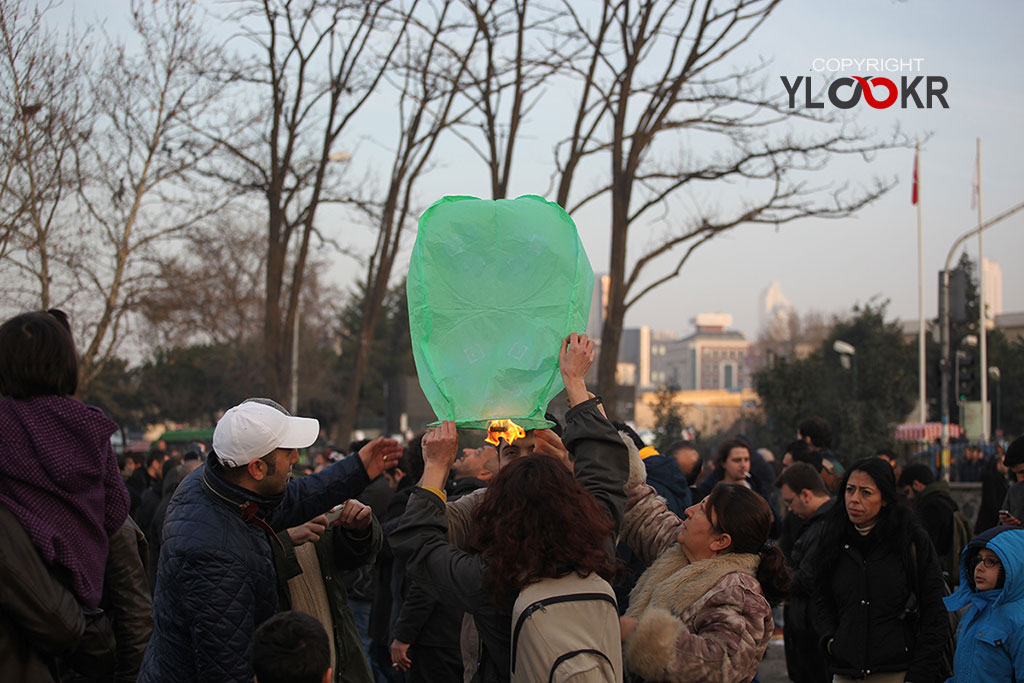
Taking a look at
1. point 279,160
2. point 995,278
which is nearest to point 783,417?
point 279,160

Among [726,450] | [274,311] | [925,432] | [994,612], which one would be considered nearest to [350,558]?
[994,612]

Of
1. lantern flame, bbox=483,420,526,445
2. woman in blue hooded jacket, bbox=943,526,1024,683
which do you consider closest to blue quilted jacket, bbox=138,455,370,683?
lantern flame, bbox=483,420,526,445

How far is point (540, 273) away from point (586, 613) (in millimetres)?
1207

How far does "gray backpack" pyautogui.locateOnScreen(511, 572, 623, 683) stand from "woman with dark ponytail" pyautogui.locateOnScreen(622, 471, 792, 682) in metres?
0.35

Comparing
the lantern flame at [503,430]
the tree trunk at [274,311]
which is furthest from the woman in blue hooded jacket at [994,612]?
the tree trunk at [274,311]

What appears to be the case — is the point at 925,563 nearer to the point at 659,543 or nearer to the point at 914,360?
the point at 659,543

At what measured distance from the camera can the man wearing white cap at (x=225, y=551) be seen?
3.22 m

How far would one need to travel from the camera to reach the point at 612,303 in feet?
47.6

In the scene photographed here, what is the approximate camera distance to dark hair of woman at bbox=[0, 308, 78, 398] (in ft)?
10.5

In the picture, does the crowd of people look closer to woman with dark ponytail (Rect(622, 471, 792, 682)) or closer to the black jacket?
woman with dark ponytail (Rect(622, 471, 792, 682))

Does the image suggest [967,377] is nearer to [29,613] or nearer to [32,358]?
[32,358]

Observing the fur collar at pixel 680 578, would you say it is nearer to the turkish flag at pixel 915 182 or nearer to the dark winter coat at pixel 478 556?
the dark winter coat at pixel 478 556

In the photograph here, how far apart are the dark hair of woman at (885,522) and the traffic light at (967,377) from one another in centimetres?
1609

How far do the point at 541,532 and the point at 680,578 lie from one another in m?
0.87
